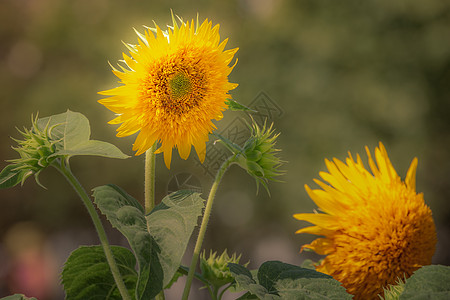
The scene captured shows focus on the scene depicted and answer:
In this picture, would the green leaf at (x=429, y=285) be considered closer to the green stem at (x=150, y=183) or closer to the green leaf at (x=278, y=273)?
the green leaf at (x=278, y=273)

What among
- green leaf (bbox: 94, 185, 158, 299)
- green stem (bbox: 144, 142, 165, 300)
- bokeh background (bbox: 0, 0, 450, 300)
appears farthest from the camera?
bokeh background (bbox: 0, 0, 450, 300)

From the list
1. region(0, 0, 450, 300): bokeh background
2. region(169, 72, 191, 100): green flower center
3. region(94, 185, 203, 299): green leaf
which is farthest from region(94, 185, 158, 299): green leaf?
region(0, 0, 450, 300): bokeh background

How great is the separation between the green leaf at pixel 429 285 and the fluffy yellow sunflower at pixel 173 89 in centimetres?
25

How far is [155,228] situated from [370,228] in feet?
0.99

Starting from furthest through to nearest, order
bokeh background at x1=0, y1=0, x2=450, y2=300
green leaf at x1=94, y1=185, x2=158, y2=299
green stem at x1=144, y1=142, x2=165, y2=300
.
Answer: bokeh background at x1=0, y1=0, x2=450, y2=300 < green stem at x1=144, y1=142, x2=165, y2=300 < green leaf at x1=94, y1=185, x2=158, y2=299

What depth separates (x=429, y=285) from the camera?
53 centimetres

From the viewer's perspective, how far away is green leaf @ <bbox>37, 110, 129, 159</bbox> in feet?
1.66

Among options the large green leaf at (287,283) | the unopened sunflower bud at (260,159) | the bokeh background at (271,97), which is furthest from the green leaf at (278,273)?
the bokeh background at (271,97)

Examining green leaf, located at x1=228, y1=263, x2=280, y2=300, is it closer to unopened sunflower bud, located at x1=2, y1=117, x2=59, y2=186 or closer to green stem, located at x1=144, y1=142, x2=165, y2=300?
green stem, located at x1=144, y1=142, x2=165, y2=300

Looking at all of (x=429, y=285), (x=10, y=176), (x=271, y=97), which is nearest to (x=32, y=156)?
(x=10, y=176)

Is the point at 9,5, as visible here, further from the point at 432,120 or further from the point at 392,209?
the point at 392,209

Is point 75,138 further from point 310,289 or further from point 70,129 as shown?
point 310,289

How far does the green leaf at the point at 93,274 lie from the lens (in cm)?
60

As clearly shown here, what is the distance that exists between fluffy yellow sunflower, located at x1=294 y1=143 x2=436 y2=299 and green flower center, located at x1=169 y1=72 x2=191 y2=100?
0.23 m
